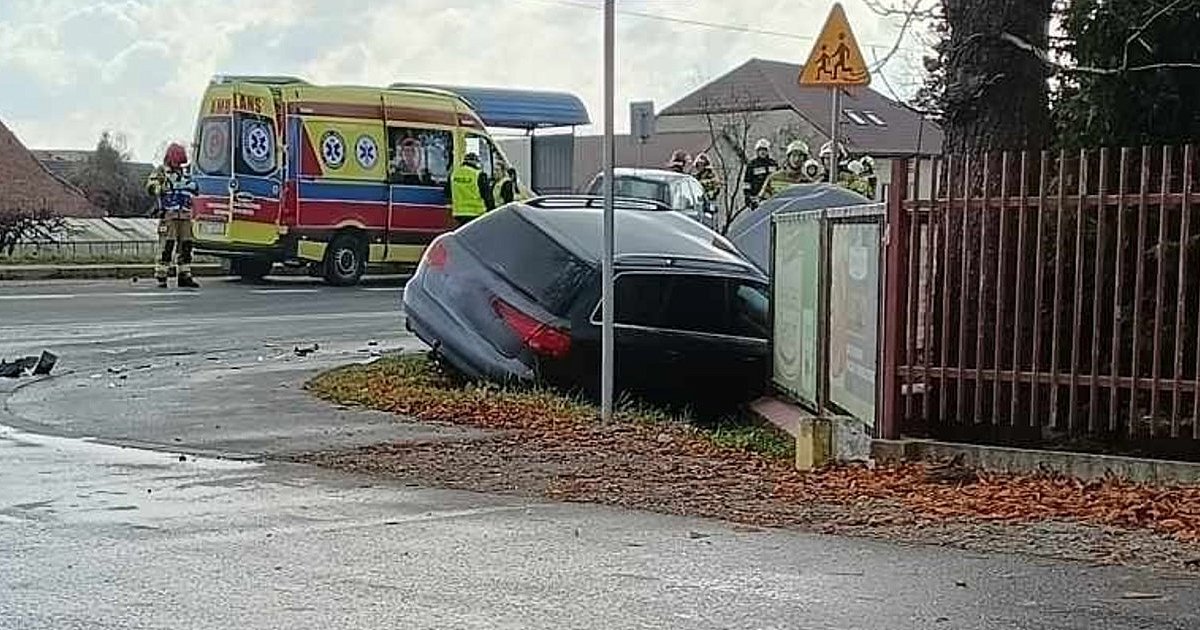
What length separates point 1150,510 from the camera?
8.10 meters

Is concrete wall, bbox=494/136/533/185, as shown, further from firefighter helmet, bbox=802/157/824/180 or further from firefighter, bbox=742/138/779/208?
firefighter helmet, bbox=802/157/824/180

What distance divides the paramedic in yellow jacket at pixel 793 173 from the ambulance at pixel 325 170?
271 inches

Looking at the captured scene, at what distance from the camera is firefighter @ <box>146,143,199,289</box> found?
2534cm

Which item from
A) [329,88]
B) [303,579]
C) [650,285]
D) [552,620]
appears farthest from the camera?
[329,88]

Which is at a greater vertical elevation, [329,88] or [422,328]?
[329,88]

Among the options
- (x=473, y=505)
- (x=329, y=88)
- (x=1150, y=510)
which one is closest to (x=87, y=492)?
(x=473, y=505)

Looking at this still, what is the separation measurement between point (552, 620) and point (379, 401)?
6522mm

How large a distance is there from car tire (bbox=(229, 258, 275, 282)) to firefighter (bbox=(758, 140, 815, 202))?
868cm

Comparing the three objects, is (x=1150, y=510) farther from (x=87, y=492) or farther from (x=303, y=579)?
(x=87, y=492)

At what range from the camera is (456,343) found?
43.6ft

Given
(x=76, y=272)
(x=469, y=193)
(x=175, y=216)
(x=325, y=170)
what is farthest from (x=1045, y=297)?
(x=76, y=272)

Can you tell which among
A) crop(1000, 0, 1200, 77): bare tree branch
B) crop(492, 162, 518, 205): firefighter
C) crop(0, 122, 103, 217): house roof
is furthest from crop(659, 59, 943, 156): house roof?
crop(1000, 0, 1200, 77): bare tree branch

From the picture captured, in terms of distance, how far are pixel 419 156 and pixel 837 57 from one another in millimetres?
14450

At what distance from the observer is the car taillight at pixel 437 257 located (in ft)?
45.8
